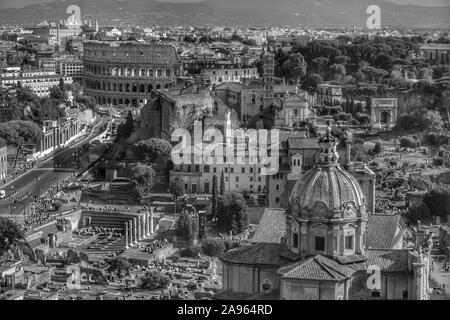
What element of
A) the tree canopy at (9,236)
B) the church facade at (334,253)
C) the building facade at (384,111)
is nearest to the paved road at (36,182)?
the tree canopy at (9,236)

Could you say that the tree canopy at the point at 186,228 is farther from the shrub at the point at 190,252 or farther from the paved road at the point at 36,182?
the paved road at the point at 36,182

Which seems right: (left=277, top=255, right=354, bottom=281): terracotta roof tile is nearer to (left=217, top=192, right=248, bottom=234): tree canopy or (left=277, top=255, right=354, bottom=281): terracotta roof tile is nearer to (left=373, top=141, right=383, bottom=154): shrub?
(left=217, top=192, right=248, bottom=234): tree canopy

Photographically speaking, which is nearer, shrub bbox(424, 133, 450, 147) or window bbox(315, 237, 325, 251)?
window bbox(315, 237, 325, 251)

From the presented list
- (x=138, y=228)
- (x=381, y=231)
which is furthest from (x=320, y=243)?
(x=138, y=228)

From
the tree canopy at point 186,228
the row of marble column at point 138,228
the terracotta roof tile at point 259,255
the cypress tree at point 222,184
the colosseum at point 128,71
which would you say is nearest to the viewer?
the terracotta roof tile at point 259,255

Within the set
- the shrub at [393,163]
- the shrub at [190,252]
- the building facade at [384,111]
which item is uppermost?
the building facade at [384,111]

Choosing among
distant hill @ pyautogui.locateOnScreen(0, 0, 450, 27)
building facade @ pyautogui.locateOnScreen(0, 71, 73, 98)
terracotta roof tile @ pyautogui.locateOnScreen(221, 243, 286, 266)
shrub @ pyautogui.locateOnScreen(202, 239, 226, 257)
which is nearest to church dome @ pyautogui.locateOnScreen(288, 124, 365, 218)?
terracotta roof tile @ pyautogui.locateOnScreen(221, 243, 286, 266)

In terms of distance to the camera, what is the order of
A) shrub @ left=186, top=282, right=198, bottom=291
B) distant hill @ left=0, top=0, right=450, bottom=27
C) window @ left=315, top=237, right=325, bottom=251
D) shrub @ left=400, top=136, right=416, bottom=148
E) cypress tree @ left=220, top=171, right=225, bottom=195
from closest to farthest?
window @ left=315, top=237, right=325, bottom=251 → shrub @ left=186, top=282, right=198, bottom=291 → cypress tree @ left=220, top=171, right=225, bottom=195 → distant hill @ left=0, top=0, right=450, bottom=27 → shrub @ left=400, top=136, right=416, bottom=148
